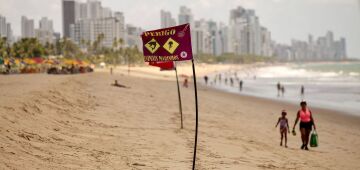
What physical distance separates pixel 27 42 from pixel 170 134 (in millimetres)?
87235

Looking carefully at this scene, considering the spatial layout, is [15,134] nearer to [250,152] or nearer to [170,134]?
[170,134]

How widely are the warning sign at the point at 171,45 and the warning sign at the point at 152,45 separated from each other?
285mm

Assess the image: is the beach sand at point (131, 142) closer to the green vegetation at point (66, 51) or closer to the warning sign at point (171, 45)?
the warning sign at point (171, 45)

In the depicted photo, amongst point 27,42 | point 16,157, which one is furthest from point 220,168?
point 27,42

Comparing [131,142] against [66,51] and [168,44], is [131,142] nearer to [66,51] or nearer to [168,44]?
[168,44]

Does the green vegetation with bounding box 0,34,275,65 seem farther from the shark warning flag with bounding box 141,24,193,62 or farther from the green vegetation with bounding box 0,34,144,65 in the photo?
the shark warning flag with bounding box 141,24,193,62

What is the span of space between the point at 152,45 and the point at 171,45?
62 cm

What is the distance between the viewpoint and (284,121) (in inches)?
499

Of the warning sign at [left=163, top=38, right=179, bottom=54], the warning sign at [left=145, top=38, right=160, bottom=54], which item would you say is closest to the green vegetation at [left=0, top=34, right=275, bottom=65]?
the warning sign at [left=145, top=38, right=160, bottom=54]

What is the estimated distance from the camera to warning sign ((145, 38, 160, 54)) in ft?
26.7

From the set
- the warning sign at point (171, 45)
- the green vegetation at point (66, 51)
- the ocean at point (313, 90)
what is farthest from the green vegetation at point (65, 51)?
the warning sign at point (171, 45)

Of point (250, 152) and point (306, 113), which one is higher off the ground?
point (306, 113)

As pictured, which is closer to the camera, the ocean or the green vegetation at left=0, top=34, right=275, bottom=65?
the ocean

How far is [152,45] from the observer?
8.27 m
